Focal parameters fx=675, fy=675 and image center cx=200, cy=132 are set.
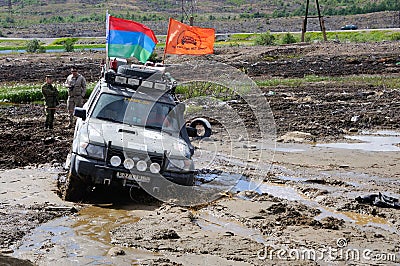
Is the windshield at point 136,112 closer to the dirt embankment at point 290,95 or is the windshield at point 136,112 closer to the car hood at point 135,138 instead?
the car hood at point 135,138

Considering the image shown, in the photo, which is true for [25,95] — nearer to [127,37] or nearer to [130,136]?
[127,37]

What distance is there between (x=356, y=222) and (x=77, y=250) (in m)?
3.94

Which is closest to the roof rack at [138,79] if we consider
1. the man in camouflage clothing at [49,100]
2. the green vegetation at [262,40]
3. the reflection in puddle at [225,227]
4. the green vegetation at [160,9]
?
the reflection in puddle at [225,227]

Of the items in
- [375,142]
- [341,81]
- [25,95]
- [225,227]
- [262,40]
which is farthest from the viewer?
[262,40]

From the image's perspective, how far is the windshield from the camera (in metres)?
11.1

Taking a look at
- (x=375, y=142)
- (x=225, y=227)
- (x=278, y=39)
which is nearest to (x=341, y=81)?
(x=375, y=142)

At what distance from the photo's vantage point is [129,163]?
10000mm

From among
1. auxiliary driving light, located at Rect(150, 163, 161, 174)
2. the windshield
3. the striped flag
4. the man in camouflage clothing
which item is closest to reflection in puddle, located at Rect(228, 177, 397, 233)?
the windshield

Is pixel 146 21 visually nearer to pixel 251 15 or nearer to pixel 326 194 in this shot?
pixel 251 15

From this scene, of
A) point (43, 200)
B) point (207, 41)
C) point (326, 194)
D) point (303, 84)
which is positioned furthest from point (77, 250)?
point (303, 84)

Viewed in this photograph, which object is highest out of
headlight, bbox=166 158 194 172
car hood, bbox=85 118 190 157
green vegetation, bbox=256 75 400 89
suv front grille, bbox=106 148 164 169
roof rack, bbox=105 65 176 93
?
roof rack, bbox=105 65 176 93

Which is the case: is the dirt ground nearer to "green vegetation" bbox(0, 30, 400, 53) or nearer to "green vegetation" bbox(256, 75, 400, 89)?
"green vegetation" bbox(256, 75, 400, 89)

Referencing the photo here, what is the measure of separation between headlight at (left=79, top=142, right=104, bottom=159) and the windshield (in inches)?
41.2

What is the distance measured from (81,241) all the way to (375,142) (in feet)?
32.1
